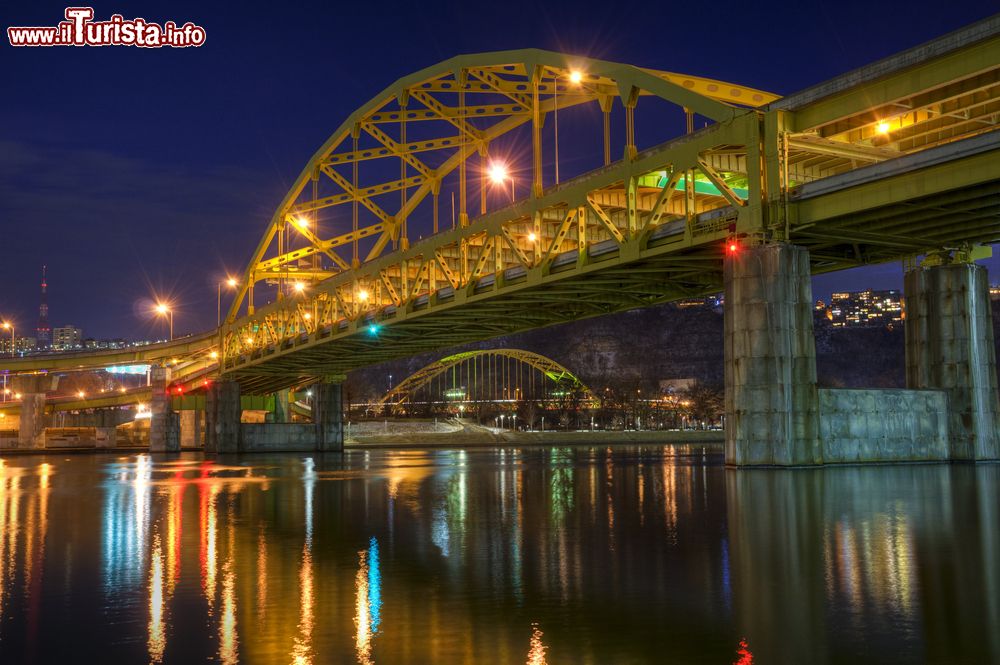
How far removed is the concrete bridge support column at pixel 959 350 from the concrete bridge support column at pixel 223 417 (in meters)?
65.4

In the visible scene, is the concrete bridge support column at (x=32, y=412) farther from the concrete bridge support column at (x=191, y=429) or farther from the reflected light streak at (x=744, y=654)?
the reflected light streak at (x=744, y=654)

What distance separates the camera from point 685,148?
120 feet

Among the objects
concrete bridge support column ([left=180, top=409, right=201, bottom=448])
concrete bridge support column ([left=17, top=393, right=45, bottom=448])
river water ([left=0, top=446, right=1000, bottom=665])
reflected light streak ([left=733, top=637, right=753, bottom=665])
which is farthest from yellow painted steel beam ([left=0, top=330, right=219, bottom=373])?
reflected light streak ([left=733, top=637, right=753, bottom=665])

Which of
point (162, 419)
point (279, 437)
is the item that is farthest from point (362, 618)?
point (162, 419)

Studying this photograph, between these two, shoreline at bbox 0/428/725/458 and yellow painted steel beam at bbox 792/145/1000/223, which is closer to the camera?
yellow painted steel beam at bbox 792/145/1000/223

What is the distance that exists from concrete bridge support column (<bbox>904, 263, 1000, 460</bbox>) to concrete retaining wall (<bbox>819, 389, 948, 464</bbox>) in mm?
828

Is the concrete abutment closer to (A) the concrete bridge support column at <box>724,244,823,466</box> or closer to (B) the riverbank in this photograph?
(A) the concrete bridge support column at <box>724,244,823,466</box>

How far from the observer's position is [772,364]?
31.5m

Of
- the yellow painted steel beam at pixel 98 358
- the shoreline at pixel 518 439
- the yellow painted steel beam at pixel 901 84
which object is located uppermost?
the yellow painted steel beam at pixel 901 84

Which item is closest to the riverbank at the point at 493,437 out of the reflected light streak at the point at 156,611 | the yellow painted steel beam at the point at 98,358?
the yellow painted steel beam at the point at 98,358

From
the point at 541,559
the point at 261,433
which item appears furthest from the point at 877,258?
the point at 261,433

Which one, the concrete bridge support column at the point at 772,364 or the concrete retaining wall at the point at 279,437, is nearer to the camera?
the concrete bridge support column at the point at 772,364

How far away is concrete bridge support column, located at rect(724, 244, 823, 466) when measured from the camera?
3138 centimetres

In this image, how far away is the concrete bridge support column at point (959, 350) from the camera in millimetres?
38188
